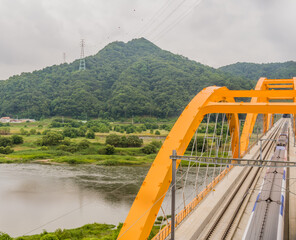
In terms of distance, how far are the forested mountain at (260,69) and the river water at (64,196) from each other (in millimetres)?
65362

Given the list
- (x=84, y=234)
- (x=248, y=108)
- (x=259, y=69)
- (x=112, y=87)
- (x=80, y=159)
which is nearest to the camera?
(x=248, y=108)

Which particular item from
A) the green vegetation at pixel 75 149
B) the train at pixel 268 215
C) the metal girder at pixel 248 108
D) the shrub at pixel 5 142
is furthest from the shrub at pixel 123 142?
the metal girder at pixel 248 108

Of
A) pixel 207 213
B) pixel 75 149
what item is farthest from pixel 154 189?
pixel 75 149

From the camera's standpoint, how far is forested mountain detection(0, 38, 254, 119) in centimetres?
7169

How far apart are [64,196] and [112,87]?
63.0 metres

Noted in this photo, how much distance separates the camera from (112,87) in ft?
273

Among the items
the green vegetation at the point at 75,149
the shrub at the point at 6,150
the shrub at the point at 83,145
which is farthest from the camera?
the shrub at the point at 83,145

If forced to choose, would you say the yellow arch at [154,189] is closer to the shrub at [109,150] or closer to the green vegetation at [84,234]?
the green vegetation at [84,234]

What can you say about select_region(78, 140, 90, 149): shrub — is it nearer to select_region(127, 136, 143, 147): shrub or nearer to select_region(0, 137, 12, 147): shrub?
select_region(127, 136, 143, 147): shrub

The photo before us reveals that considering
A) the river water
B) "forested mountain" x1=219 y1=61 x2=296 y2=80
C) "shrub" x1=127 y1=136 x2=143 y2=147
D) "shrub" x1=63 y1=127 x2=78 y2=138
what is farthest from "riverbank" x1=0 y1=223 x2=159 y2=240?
"forested mountain" x1=219 y1=61 x2=296 y2=80

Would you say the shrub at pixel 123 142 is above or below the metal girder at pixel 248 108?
below

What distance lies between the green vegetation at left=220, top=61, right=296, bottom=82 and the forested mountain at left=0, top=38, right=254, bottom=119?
16182 millimetres

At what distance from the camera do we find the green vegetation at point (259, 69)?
282ft

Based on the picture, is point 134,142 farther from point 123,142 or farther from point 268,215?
point 268,215
